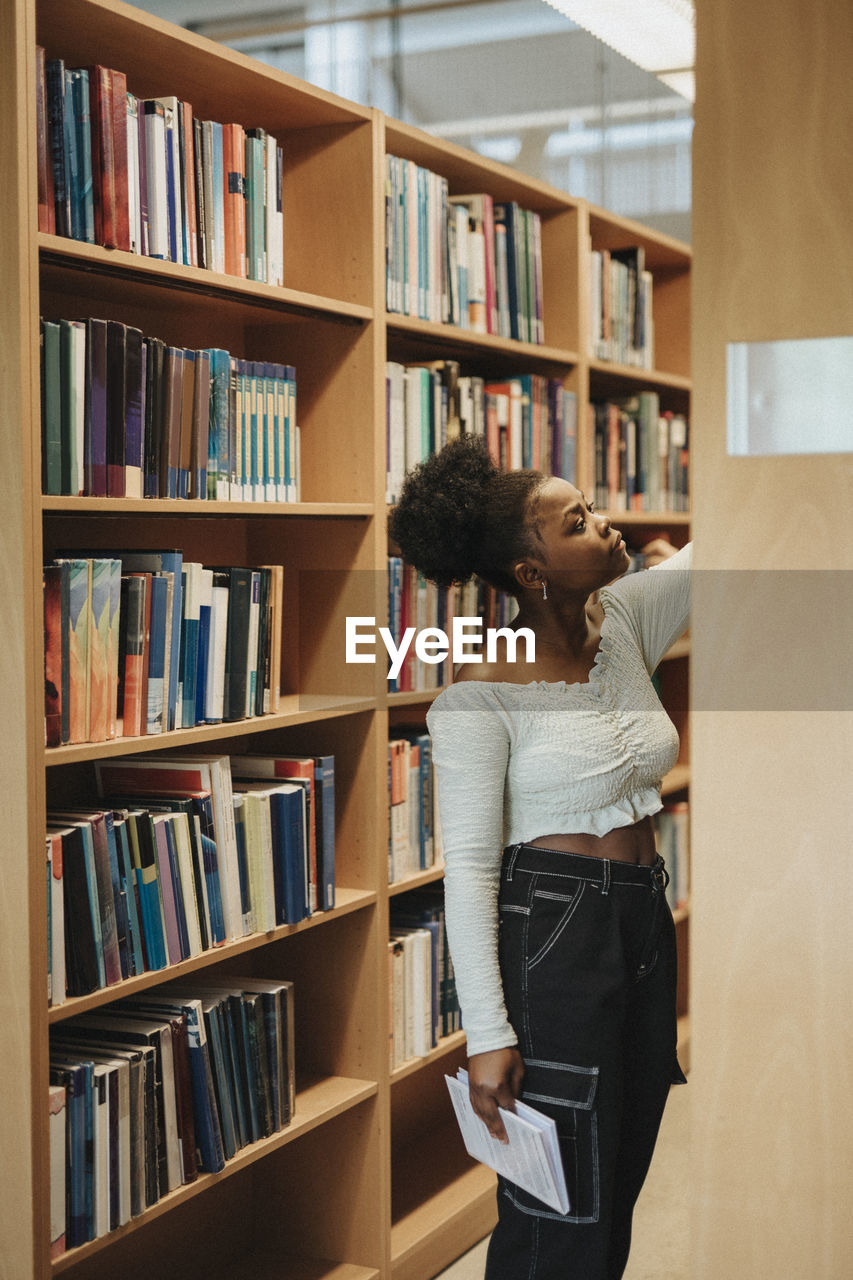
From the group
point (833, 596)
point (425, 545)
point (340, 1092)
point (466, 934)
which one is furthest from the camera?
point (340, 1092)

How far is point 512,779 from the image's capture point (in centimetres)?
167

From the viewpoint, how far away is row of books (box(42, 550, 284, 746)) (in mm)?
1769

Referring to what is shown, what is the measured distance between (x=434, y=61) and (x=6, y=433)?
360 centimetres

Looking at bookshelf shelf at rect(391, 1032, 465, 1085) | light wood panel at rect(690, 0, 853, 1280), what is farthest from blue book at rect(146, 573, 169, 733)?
light wood panel at rect(690, 0, 853, 1280)

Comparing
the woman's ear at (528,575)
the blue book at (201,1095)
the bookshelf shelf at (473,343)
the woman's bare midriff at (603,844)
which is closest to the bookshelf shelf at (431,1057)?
the blue book at (201,1095)

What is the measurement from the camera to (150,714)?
75.9 inches

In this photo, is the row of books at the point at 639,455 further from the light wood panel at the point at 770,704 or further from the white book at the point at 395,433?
the light wood panel at the point at 770,704

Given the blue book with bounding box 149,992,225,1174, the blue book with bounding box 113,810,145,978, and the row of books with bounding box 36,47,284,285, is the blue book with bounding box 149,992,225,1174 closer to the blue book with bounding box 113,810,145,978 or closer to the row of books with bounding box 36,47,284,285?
the blue book with bounding box 113,810,145,978

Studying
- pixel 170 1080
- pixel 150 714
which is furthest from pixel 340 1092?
pixel 150 714

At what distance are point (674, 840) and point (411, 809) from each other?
4.91 feet

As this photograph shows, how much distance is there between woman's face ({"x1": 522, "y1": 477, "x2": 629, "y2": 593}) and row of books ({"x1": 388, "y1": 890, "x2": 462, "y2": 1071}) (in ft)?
3.39

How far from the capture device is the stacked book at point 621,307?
3.34 m

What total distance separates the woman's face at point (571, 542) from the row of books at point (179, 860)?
67cm

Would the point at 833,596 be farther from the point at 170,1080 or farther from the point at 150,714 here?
the point at 170,1080
